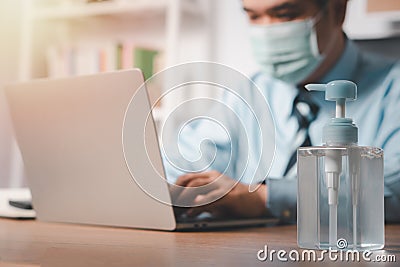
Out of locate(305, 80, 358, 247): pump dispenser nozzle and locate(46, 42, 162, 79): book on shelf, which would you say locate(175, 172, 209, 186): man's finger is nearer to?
locate(305, 80, 358, 247): pump dispenser nozzle

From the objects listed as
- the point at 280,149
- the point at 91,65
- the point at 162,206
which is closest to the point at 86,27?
the point at 91,65

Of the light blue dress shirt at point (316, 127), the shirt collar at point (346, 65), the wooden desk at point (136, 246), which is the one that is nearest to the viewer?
the wooden desk at point (136, 246)

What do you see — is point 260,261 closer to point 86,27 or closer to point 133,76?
point 133,76

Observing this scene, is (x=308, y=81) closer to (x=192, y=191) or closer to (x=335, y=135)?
(x=192, y=191)

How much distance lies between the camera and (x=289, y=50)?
1.56 metres

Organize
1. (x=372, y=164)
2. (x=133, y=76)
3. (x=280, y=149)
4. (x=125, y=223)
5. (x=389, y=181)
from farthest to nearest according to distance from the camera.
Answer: (x=280, y=149)
(x=389, y=181)
(x=125, y=223)
(x=133, y=76)
(x=372, y=164)

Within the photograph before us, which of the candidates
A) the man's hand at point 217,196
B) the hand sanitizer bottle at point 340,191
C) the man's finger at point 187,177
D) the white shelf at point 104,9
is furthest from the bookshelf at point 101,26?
the hand sanitizer bottle at point 340,191

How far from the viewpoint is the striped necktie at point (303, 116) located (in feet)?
4.85

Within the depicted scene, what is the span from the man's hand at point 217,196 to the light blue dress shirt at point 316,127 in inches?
1.6

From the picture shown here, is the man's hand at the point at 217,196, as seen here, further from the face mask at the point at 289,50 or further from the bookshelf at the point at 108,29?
the bookshelf at the point at 108,29

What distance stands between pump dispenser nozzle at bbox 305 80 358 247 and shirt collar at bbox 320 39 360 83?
0.71m

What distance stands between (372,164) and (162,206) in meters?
0.30

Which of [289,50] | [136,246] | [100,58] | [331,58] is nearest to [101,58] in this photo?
[100,58]

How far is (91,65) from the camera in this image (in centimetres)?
207
